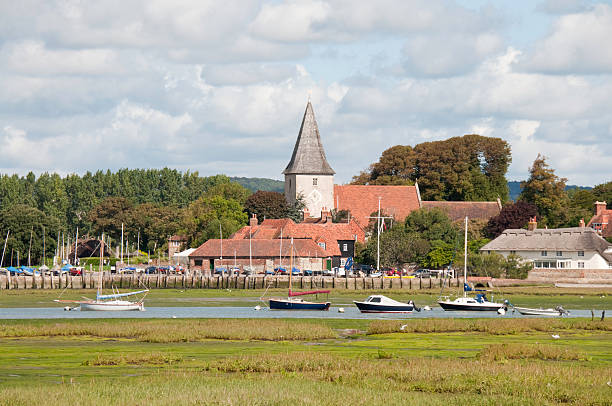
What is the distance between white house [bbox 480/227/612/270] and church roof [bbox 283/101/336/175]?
41318 mm

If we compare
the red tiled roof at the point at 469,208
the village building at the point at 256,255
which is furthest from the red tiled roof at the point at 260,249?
the red tiled roof at the point at 469,208

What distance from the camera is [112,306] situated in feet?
232

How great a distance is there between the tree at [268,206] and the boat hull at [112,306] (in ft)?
262

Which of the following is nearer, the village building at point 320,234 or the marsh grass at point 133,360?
the marsh grass at point 133,360

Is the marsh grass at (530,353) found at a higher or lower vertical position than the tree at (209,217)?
lower

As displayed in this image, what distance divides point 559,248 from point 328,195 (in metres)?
48.4

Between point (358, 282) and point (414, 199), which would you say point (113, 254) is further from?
point (358, 282)

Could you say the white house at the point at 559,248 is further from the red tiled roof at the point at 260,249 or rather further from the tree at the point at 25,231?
the tree at the point at 25,231

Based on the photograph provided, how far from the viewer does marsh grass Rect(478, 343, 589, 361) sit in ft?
124

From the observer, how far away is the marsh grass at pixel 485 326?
50281 mm

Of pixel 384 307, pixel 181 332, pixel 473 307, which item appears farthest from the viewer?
pixel 473 307

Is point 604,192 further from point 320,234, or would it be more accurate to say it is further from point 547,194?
point 320,234

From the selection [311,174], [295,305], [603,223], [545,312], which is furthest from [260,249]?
[545,312]

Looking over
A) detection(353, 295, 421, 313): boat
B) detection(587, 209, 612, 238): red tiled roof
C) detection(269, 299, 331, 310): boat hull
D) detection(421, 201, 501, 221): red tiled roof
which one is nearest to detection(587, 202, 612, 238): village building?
detection(587, 209, 612, 238): red tiled roof
